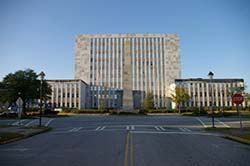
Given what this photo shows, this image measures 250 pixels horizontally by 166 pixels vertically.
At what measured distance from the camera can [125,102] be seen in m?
46.8

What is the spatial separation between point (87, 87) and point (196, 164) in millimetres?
99719

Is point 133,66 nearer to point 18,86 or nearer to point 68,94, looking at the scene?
point 68,94

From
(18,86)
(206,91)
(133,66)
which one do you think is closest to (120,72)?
(133,66)

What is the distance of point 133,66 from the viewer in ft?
341

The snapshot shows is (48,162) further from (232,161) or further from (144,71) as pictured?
(144,71)

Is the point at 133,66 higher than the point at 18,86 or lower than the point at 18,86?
higher

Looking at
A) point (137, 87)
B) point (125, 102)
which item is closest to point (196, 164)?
point (125, 102)

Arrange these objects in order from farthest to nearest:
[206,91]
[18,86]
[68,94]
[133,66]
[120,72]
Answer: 1. [120,72]
2. [133,66]
3. [68,94]
4. [206,91]
5. [18,86]

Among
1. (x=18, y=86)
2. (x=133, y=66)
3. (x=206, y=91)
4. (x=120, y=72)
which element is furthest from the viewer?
(x=120, y=72)

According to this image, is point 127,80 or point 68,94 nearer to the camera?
point 127,80

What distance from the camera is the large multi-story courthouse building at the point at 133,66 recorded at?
340 feet

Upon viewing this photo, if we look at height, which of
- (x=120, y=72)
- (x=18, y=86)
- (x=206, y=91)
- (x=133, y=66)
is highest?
(x=133, y=66)

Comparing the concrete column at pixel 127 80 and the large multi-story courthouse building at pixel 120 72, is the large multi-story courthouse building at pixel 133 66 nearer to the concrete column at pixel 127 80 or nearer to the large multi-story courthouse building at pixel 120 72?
the large multi-story courthouse building at pixel 120 72

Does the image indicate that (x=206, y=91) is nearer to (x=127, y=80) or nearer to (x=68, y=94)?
(x=68, y=94)
